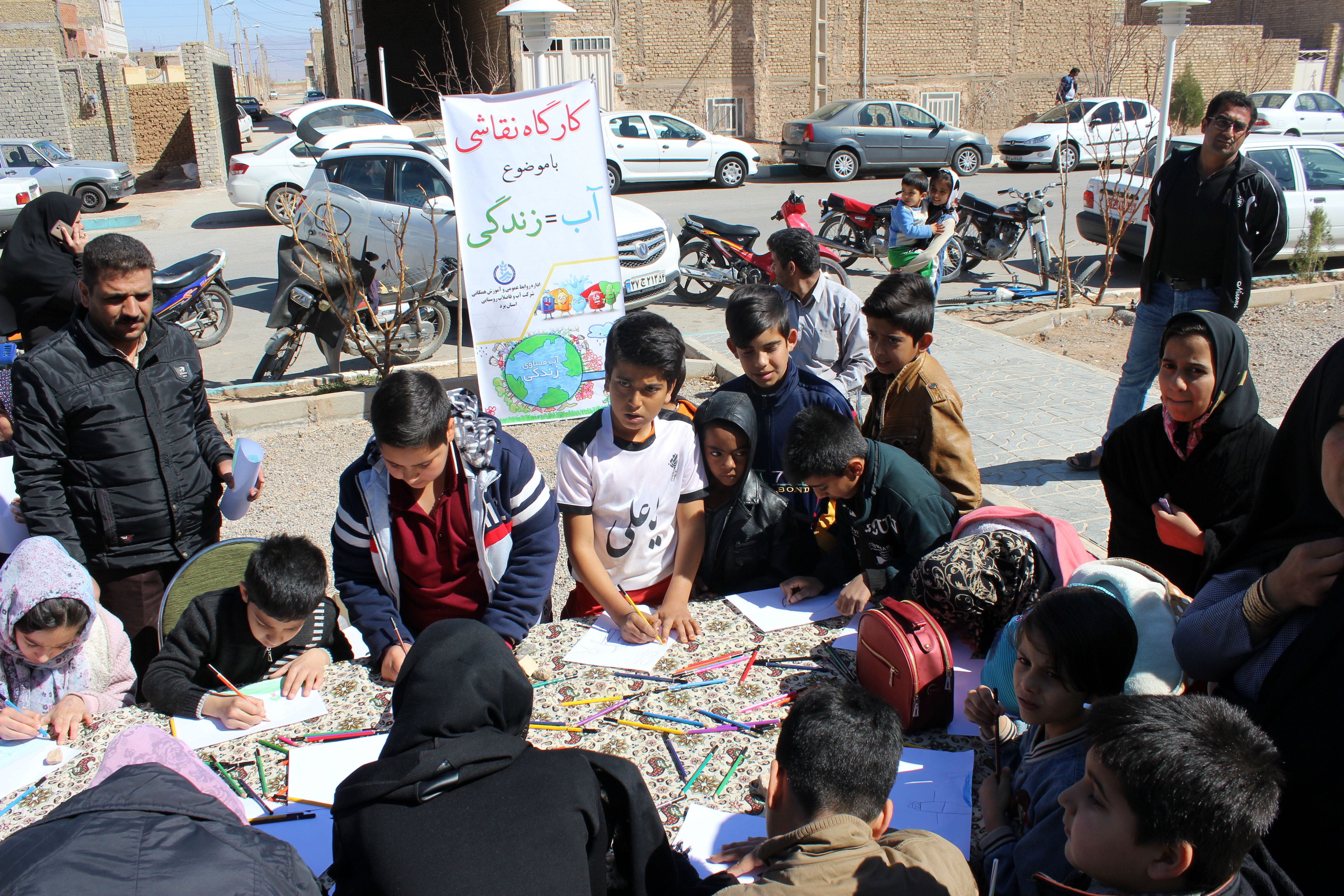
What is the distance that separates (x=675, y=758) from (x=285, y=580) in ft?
3.95

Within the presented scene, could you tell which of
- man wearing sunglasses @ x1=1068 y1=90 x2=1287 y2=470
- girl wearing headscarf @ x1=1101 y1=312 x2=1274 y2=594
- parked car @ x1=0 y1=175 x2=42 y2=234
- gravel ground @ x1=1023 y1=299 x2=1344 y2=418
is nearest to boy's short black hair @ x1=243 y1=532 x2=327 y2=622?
girl wearing headscarf @ x1=1101 y1=312 x2=1274 y2=594

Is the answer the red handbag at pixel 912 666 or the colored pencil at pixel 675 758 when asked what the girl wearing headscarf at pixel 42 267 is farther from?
the red handbag at pixel 912 666

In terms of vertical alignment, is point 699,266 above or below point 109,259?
below

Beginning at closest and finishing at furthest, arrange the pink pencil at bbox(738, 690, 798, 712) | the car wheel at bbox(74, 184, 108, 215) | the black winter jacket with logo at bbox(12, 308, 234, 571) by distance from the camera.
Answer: the pink pencil at bbox(738, 690, 798, 712) < the black winter jacket with logo at bbox(12, 308, 234, 571) < the car wheel at bbox(74, 184, 108, 215)

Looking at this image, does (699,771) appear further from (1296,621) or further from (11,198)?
(11,198)

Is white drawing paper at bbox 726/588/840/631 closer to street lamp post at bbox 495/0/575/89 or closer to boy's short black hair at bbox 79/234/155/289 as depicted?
boy's short black hair at bbox 79/234/155/289

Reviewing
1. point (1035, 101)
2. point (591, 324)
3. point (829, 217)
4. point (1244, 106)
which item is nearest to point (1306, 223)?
point (829, 217)

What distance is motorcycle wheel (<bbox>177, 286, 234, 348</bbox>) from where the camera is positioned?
8.28 metres

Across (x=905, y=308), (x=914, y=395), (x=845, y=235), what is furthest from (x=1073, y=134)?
(x=914, y=395)

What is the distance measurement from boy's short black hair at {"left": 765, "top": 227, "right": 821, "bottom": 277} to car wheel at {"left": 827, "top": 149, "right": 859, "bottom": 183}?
15594mm

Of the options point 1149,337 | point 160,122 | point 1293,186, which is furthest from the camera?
point 160,122

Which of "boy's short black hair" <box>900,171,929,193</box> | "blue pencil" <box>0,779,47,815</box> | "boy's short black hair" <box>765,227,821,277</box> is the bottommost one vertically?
"blue pencil" <box>0,779,47,815</box>

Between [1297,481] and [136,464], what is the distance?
339 centimetres

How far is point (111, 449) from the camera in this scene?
297 cm
